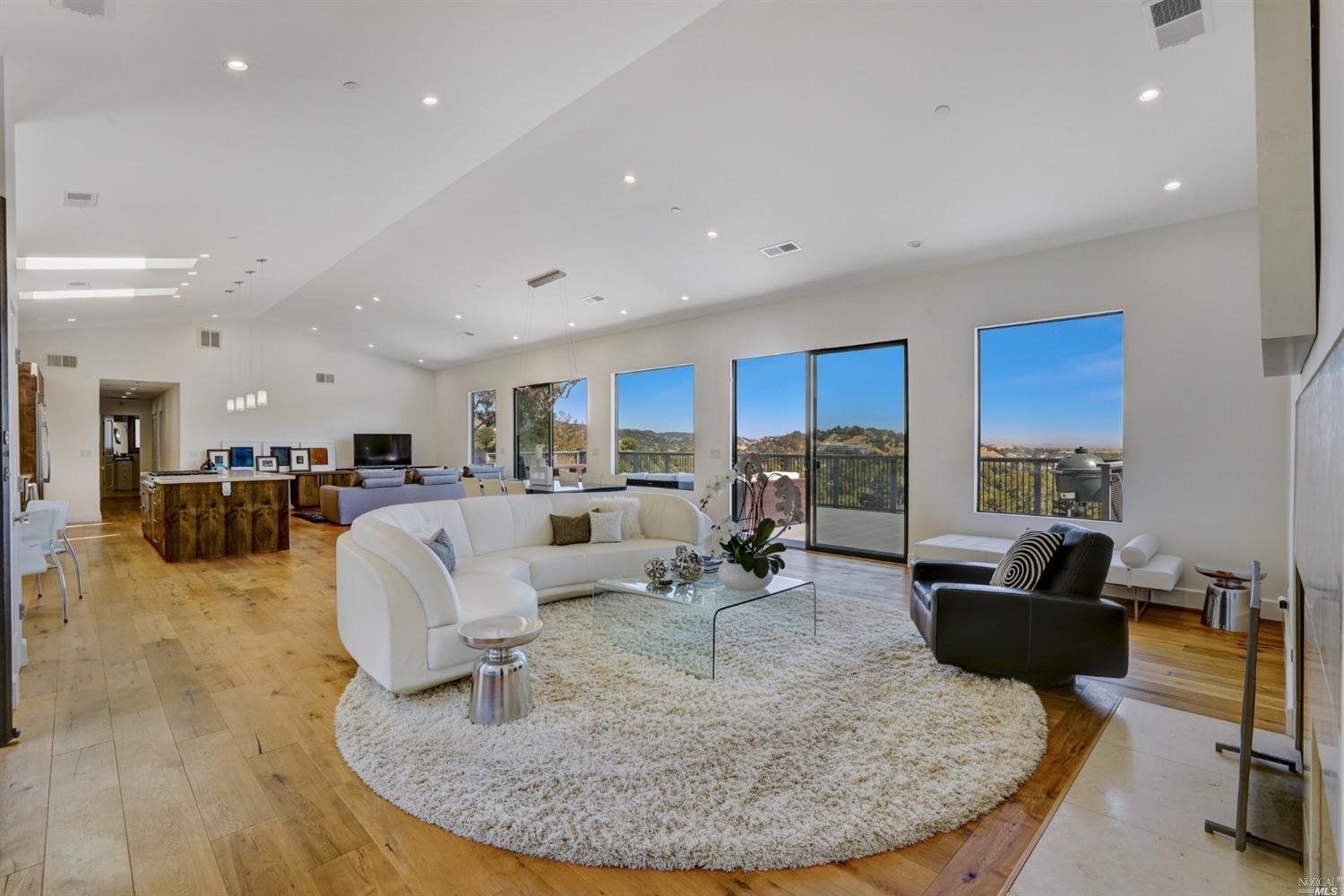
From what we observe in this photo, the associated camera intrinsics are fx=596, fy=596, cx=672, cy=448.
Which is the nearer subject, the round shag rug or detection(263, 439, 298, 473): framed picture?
the round shag rug

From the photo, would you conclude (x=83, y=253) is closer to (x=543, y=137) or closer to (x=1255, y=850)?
(x=543, y=137)

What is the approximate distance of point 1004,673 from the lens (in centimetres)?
315

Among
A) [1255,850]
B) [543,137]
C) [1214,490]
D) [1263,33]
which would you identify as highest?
[543,137]

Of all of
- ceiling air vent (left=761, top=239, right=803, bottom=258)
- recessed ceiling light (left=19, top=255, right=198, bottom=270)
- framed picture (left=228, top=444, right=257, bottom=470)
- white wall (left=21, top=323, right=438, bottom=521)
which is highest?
ceiling air vent (left=761, top=239, right=803, bottom=258)

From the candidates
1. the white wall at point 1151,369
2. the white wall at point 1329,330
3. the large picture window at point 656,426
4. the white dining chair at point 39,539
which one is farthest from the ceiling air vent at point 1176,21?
the white dining chair at point 39,539

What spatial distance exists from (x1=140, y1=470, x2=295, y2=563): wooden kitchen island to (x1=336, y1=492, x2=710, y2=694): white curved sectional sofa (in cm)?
409

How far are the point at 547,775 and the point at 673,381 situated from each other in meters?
6.91

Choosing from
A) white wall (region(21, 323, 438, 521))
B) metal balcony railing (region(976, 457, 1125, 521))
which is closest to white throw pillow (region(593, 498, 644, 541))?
metal balcony railing (region(976, 457, 1125, 521))

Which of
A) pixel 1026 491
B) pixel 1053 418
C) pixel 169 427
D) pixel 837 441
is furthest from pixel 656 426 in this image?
pixel 169 427

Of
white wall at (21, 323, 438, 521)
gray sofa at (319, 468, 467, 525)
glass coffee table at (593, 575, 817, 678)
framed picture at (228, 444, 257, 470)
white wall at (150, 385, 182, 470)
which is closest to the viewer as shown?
glass coffee table at (593, 575, 817, 678)

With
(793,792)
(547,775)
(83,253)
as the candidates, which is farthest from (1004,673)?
(83,253)

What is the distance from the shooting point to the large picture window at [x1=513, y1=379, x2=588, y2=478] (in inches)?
404

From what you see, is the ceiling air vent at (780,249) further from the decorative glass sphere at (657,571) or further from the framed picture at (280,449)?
the framed picture at (280,449)

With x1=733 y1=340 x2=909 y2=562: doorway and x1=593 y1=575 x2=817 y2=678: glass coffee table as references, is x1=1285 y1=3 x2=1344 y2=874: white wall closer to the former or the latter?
x1=593 y1=575 x2=817 y2=678: glass coffee table
